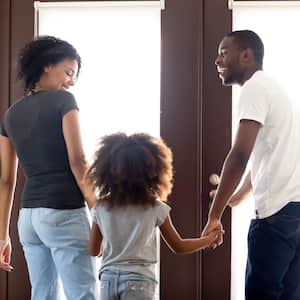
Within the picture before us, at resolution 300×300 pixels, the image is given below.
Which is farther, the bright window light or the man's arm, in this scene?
the bright window light

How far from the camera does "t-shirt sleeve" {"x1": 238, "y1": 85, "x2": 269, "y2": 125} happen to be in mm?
1812

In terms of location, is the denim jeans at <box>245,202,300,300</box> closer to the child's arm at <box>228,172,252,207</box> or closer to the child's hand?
the child's hand

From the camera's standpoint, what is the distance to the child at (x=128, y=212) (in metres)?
1.73

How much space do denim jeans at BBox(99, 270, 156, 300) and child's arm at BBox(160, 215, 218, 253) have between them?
0.51 ft

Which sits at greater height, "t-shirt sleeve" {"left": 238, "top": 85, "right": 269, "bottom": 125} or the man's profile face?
the man's profile face

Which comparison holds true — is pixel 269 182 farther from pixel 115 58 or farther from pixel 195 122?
pixel 115 58

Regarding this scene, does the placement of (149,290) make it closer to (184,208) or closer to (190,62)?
(184,208)

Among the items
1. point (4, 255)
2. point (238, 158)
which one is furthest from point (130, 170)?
point (4, 255)

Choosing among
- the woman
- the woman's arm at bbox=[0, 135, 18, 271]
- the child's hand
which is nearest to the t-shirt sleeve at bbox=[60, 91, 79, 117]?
the woman

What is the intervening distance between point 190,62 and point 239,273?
1.04m

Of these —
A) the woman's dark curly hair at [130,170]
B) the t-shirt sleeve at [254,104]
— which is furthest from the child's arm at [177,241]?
the t-shirt sleeve at [254,104]

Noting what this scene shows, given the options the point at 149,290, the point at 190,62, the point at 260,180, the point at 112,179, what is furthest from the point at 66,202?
the point at 190,62

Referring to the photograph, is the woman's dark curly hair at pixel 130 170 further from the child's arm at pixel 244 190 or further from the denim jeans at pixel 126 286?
the child's arm at pixel 244 190

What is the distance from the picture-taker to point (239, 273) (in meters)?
2.62
